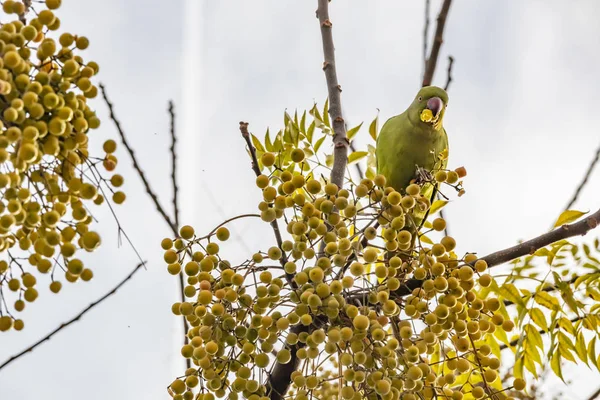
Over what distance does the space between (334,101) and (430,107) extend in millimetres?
564

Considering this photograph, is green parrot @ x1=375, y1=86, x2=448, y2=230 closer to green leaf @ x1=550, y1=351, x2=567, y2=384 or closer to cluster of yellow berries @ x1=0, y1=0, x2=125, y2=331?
green leaf @ x1=550, y1=351, x2=567, y2=384

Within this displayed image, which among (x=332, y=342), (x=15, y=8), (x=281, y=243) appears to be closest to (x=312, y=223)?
(x=281, y=243)

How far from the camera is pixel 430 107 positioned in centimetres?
260

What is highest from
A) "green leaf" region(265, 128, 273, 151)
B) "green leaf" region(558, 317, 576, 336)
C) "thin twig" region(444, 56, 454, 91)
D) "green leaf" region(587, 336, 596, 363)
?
"thin twig" region(444, 56, 454, 91)

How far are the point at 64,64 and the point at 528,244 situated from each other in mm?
1171

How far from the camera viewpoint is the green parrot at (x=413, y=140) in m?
2.50

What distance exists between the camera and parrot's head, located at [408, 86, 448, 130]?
257 centimetres

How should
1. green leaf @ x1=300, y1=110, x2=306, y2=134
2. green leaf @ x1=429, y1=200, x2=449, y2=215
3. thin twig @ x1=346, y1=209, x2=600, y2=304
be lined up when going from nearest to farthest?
thin twig @ x1=346, y1=209, x2=600, y2=304 → green leaf @ x1=429, y1=200, x2=449, y2=215 → green leaf @ x1=300, y1=110, x2=306, y2=134

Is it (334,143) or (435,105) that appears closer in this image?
(334,143)

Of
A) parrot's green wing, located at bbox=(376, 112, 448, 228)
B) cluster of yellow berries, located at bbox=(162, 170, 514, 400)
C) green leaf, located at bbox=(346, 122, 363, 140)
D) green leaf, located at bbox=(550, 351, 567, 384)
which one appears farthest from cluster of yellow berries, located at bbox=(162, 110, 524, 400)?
parrot's green wing, located at bbox=(376, 112, 448, 228)

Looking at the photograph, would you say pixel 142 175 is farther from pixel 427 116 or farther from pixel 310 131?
pixel 427 116

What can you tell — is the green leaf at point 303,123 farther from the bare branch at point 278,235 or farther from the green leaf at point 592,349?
the green leaf at point 592,349

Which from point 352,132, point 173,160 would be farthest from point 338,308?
point 173,160

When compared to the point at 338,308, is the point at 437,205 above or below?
above
